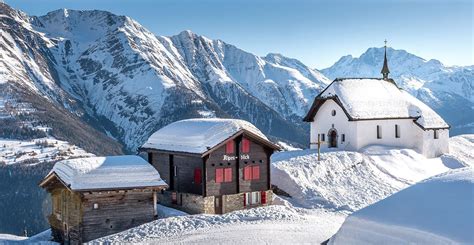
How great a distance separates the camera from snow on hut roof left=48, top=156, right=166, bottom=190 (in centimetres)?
3612

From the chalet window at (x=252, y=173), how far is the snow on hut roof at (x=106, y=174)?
719 centimetres

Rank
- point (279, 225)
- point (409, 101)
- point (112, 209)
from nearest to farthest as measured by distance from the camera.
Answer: point (279, 225) → point (112, 209) → point (409, 101)

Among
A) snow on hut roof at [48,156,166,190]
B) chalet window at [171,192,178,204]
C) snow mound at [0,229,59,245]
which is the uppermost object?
snow on hut roof at [48,156,166,190]

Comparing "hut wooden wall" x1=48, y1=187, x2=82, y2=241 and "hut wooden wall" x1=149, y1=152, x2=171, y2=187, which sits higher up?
"hut wooden wall" x1=149, y1=152, x2=171, y2=187

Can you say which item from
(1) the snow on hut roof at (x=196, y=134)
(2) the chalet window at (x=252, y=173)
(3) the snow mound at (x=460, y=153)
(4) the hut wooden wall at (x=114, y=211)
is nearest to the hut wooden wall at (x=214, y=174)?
(1) the snow on hut roof at (x=196, y=134)

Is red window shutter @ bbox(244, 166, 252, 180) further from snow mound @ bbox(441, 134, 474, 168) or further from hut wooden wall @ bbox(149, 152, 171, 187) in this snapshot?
snow mound @ bbox(441, 134, 474, 168)

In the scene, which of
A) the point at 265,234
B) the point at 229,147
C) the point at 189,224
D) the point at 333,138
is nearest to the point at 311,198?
the point at 229,147

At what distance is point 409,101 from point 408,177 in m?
12.5

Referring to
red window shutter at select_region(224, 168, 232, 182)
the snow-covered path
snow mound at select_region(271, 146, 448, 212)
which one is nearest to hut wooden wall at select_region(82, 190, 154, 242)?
red window shutter at select_region(224, 168, 232, 182)

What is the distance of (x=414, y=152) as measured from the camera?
191ft

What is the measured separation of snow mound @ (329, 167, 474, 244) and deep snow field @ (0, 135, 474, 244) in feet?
42.0

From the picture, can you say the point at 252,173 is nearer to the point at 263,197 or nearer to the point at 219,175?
the point at 263,197

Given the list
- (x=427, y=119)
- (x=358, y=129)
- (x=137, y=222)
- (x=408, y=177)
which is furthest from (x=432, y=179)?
(x=427, y=119)

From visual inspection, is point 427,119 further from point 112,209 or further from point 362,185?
point 112,209
